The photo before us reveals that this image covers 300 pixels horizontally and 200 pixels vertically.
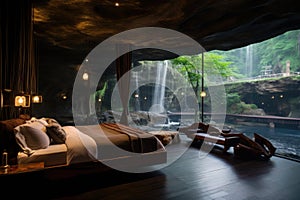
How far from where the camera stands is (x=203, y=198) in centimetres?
246

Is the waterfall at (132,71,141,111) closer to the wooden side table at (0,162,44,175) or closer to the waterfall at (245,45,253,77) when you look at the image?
the waterfall at (245,45,253,77)

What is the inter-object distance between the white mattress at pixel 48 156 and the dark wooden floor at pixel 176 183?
0.39 ft

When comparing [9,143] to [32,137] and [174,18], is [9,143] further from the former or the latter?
[174,18]

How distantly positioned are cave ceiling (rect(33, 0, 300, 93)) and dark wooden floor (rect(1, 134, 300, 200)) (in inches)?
111

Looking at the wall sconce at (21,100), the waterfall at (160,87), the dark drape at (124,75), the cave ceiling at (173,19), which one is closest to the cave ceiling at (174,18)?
the cave ceiling at (173,19)

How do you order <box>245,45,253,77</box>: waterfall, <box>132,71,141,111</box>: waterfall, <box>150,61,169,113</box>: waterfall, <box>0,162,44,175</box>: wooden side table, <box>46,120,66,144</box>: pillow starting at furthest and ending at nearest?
1. <box>245,45,253,77</box>: waterfall
2. <box>150,61,169,113</box>: waterfall
3. <box>132,71,141,111</box>: waterfall
4. <box>46,120,66,144</box>: pillow
5. <box>0,162,44,175</box>: wooden side table

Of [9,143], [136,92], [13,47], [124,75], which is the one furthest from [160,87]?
[9,143]

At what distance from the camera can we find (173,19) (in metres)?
4.16

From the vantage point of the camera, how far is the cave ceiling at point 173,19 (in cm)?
352

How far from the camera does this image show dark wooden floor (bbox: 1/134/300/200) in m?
2.52

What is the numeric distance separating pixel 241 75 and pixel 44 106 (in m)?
12.3

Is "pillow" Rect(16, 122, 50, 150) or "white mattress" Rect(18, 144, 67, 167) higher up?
"pillow" Rect(16, 122, 50, 150)

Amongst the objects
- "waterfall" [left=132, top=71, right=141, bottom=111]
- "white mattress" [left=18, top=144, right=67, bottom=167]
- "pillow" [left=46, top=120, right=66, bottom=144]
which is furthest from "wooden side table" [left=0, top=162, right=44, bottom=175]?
"waterfall" [left=132, top=71, right=141, bottom=111]

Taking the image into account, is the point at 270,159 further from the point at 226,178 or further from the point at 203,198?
the point at 203,198
